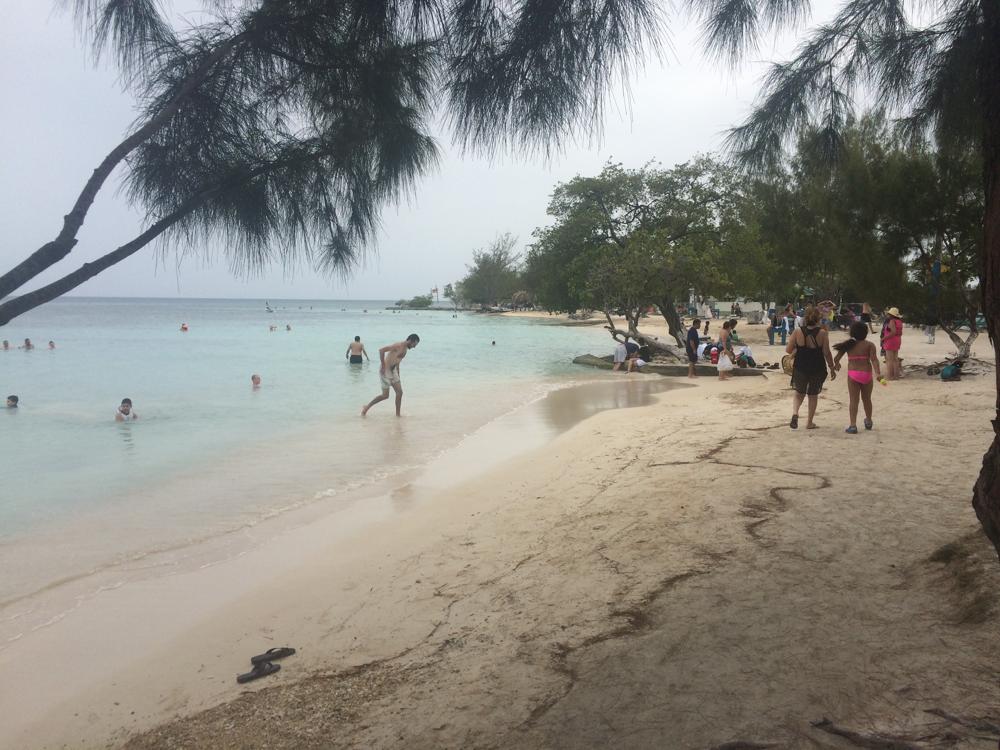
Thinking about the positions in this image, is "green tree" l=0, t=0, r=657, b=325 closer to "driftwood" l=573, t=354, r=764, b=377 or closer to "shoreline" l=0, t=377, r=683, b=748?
"shoreline" l=0, t=377, r=683, b=748

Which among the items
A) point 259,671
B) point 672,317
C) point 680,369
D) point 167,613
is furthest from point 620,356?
point 259,671

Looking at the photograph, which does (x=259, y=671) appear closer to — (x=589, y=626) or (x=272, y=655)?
(x=272, y=655)

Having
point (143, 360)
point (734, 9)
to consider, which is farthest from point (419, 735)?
point (143, 360)

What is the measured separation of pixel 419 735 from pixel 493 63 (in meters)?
2.76

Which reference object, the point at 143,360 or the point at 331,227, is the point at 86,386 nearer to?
the point at 143,360

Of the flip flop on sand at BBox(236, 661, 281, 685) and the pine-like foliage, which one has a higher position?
the pine-like foliage

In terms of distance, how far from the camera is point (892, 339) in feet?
43.6

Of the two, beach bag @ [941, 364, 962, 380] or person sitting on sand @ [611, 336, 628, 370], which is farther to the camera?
person sitting on sand @ [611, 336, 628, 370]

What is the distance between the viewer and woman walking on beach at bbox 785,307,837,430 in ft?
28.2

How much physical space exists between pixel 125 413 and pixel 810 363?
13072 millimetres

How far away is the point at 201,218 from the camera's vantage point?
2.96m

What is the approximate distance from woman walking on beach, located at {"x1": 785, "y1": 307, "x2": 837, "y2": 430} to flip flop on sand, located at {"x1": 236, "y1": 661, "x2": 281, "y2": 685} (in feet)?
22.8

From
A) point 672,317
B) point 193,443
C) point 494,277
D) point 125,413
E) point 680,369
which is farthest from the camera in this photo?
point 494,277

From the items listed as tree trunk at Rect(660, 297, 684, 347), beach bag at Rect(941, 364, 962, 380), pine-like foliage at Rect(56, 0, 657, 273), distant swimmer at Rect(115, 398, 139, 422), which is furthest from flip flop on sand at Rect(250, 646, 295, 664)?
tree trunk at Rect(660, 297, 684, 347)
